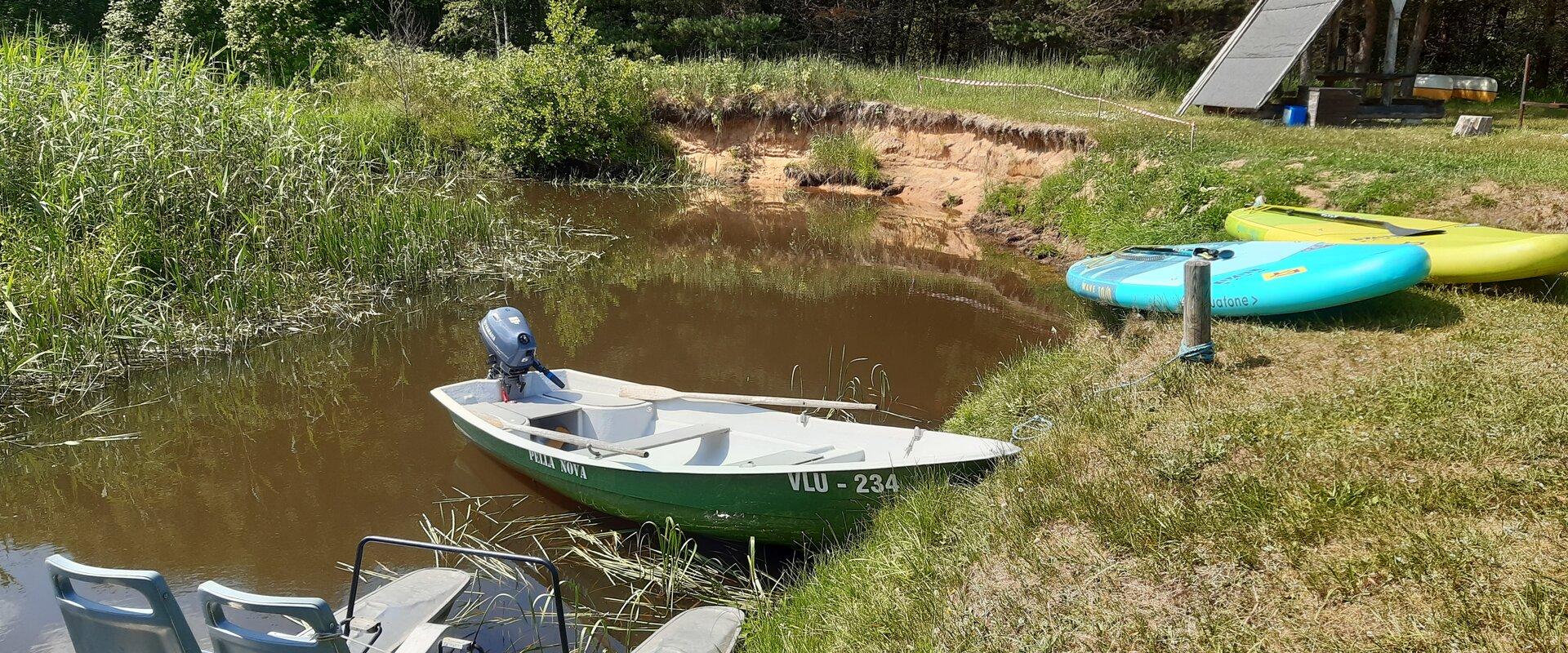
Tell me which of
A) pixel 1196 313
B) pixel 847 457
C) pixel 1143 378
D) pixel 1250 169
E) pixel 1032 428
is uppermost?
pixel 1250 169

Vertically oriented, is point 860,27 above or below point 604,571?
above

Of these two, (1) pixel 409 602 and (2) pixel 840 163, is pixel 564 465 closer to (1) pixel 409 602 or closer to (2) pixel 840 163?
(1) pixel 409 602

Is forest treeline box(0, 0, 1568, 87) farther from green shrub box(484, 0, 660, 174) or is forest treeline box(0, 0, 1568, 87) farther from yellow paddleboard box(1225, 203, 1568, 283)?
yellow paddleboard box(1225, 203, 1568, 283)

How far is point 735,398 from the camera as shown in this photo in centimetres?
711

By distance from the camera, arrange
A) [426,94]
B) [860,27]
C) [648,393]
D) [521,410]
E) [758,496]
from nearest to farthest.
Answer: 1. [758,496]
2. [521,410]
3. [648,393]
4. [426,94]
5. [860,27]

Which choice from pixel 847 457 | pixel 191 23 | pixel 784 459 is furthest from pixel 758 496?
pixel 191 23

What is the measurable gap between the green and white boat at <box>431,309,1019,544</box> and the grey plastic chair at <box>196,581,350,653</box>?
2.38 m

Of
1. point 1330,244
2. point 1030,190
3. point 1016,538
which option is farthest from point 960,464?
point 1030,190

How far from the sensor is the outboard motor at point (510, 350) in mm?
7602

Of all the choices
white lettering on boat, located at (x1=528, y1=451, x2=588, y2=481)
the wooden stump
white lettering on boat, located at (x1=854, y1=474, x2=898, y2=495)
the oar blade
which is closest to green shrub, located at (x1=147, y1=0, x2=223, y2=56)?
the oar blade

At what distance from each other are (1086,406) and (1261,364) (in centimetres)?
132

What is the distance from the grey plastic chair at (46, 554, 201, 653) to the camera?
12.1 ft

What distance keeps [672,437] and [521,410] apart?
1.50m

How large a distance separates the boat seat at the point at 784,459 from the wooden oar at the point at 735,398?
0.42m
